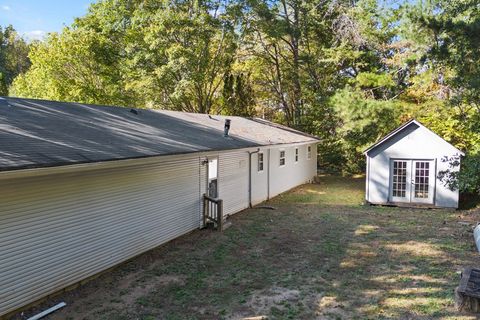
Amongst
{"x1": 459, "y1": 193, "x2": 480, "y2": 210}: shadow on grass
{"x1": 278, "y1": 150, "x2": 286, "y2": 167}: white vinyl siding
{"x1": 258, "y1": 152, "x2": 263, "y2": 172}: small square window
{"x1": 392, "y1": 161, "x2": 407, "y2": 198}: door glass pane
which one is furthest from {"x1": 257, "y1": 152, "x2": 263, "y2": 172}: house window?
{"x1": 459, "y1": 193, "x2": 480, "y2": 210}: shadow on grass

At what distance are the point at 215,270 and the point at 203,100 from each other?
1960cm

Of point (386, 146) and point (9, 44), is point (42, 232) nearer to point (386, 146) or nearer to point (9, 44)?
point (386, 146)

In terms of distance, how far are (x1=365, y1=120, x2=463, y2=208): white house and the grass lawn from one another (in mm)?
2193

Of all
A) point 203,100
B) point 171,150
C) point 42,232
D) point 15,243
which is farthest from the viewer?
point 203,100

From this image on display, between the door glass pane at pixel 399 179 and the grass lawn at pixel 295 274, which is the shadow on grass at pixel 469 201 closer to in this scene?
the door glass pane at pixel 399 179

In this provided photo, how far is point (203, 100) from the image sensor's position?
26.3 meters

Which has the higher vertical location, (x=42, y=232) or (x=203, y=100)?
(x=203, y=100)

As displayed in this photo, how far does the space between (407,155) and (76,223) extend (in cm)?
1225

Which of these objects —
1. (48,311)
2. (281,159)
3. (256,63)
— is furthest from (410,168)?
(256,63)

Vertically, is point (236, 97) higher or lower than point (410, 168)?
higher

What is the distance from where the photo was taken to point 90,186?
7258 mm

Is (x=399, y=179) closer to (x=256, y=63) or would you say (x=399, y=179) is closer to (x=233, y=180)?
(x=233, y=180)

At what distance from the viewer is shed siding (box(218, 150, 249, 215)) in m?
12.6

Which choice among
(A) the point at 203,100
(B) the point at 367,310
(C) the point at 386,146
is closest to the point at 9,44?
(A) the point at 203,100
